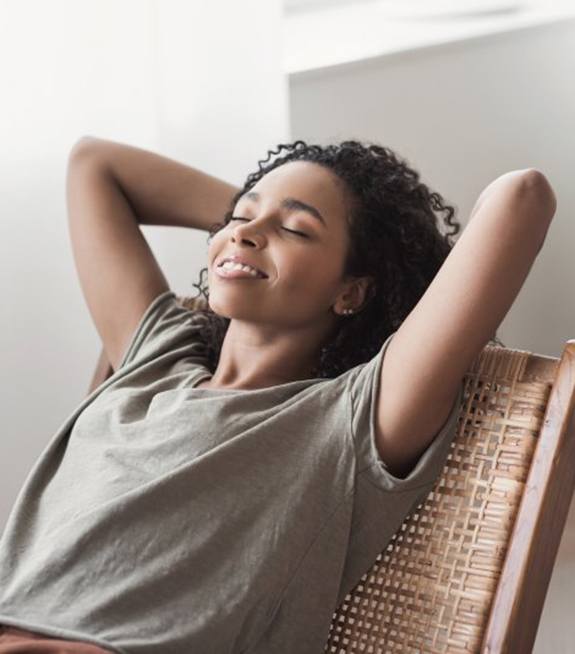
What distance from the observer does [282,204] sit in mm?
1436

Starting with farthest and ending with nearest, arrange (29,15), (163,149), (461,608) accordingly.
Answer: (163,149), (29,15), (461,608)

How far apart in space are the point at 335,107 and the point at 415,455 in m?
1.20

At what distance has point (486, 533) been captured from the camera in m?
1.30

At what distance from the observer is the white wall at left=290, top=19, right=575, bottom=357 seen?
2385 millimetres

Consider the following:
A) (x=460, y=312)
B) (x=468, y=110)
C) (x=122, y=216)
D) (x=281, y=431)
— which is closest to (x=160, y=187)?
(x=122, y=216)

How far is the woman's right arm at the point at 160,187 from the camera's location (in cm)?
179

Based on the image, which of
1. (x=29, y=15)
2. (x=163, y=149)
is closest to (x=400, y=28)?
(x=163, y=149)

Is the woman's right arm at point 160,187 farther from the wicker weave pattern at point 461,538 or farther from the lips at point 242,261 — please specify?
the wicker weave pattern at point 461,538

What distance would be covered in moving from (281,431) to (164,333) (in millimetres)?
318

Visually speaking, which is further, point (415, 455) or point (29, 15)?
point (29, 15)

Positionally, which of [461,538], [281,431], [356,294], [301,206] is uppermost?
[301,206]

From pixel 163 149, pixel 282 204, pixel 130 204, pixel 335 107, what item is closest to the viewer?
pixel 282 204

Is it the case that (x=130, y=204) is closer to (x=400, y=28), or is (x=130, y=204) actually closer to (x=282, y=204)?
(x=282, y=204)

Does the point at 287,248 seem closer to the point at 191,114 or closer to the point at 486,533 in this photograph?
the point at 486,533
